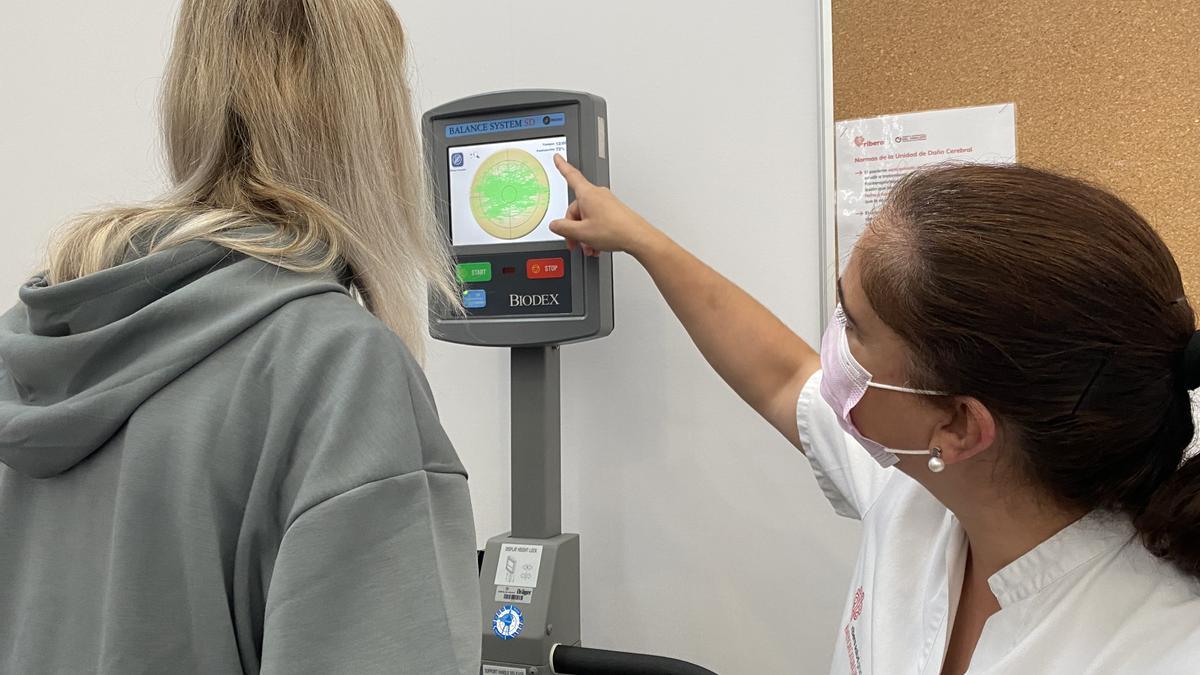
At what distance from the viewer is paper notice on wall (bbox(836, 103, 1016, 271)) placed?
1.78 meters

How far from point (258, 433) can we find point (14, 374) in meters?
0.26

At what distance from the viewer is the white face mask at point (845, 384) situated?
1.17 m

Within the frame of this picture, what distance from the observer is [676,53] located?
202cm

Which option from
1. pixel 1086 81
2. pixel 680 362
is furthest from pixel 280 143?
pixel 1086 81

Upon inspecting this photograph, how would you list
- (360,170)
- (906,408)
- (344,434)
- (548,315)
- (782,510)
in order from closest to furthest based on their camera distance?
(344,434) < (360,170) < (906,408) < (548,315) < (782,510)

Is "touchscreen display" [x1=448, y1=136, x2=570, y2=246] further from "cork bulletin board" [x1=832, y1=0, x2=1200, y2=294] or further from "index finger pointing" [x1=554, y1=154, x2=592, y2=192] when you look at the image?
"cork bulletin board" [x1=832, y1=0, x2=1200, y2=294]

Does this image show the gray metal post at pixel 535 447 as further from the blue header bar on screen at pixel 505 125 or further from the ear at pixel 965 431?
the ear at pixel 965 431

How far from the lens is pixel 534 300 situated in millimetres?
1798

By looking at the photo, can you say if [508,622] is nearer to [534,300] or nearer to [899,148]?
[534,300]

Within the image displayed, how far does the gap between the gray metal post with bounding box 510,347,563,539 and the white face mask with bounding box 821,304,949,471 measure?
70 cm

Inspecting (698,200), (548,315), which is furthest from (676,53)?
(548,315)

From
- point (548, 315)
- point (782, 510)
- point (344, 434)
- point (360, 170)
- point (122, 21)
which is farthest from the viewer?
point (122, 21)

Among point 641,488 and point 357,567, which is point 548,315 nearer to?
point 641,488

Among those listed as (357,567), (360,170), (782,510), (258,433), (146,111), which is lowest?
(782,510)
